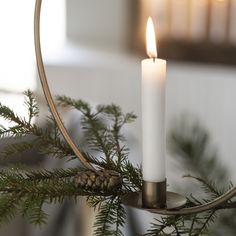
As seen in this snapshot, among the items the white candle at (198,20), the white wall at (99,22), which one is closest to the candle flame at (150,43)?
the white candle at (198,20)

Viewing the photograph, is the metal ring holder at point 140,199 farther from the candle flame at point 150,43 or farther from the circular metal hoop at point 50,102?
the candle flame at point 150,43

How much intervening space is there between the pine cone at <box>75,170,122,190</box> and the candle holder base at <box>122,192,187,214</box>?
20 millimetres

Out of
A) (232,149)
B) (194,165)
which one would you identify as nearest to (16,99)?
(194,165)

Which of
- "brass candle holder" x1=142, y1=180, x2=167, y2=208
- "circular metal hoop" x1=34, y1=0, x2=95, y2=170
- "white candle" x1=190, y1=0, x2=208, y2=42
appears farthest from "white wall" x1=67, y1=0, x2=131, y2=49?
"brass candle holder" x1=142, y1=180, x2=167, y2=208

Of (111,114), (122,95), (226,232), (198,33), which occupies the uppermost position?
(198,33)

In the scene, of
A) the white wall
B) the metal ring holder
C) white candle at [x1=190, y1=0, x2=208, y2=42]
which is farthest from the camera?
the white wall

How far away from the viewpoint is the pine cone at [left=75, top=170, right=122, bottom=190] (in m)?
0.48

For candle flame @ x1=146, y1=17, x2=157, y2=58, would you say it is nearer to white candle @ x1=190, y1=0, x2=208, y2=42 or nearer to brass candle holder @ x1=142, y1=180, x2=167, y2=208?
brass candle holder @ x1=142, y1=180, x2=167, y2=208

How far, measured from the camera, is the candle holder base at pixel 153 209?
17.3 inches

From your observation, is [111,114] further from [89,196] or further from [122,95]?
[122,95]

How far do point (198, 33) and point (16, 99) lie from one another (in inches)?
55.9

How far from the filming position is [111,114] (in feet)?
2.36

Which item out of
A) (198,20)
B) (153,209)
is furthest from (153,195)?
(198,20)

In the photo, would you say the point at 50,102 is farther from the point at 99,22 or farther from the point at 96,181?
the point at 99,22
